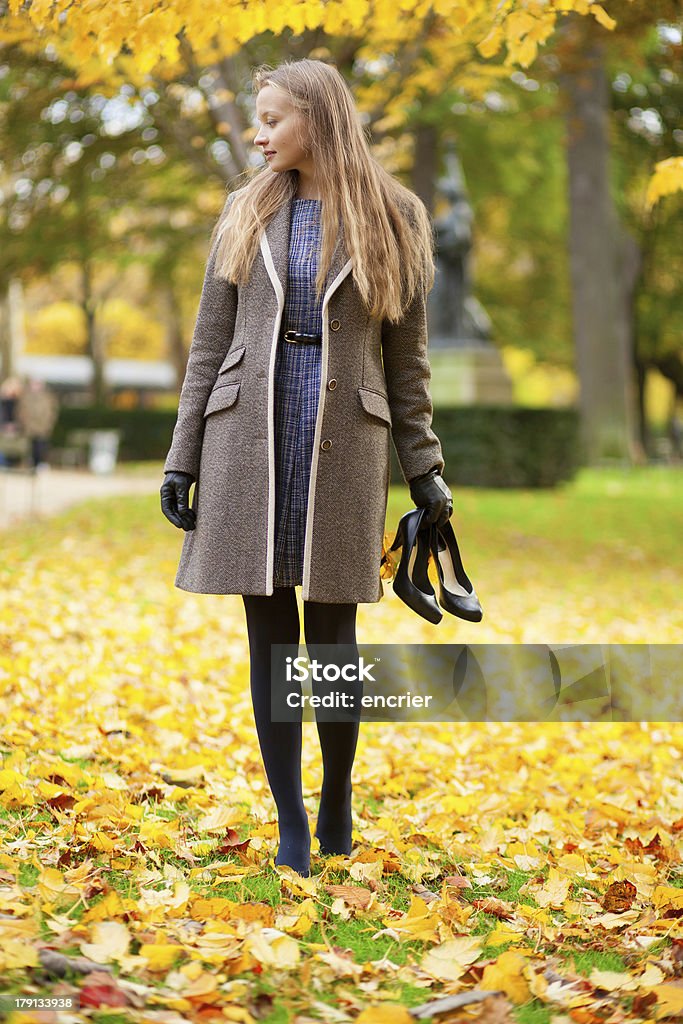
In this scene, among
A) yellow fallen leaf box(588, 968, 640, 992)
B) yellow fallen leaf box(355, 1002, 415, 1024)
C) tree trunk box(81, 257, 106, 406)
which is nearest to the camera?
yellow fallen leaf box(355, 1002, 415, 1024)

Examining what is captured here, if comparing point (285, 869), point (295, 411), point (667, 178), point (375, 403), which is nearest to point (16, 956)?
point (285, 869)

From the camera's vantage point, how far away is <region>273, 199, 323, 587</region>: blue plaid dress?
3125 mm

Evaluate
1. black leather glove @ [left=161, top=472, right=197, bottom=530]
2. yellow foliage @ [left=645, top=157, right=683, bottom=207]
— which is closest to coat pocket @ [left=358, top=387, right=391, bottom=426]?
black leather glove @ [left=161, top=472, right=197, bottom=530]

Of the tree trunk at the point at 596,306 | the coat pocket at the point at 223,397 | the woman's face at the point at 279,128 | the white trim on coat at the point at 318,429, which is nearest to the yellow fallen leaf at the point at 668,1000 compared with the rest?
the white trim on coat at the point at 318,429

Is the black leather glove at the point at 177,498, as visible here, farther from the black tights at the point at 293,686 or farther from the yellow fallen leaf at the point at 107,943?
the yellow fallen leaf at the point at 107,943

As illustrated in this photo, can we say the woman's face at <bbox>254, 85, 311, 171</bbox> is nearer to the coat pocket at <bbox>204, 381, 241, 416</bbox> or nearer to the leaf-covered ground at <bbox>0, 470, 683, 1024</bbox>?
the coat pocket at <bbox>204, 381, 241, 416</bbox>

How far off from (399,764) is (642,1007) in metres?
2.26

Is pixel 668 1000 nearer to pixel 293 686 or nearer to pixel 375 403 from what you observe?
pixel 293 686

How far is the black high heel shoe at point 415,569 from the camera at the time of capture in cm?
326

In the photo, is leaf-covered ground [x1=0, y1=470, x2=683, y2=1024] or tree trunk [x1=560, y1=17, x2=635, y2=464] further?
tree trunk [x1=560, y1=17, x2=635, y2=464]

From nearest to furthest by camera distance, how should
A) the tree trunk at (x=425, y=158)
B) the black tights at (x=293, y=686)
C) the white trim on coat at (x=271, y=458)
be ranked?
the white trim on coat at (x=271, y=458) → the black tights at (x=293, y=686) → the tree trunk at (x=425, y=158)

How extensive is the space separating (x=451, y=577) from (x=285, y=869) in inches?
34.6

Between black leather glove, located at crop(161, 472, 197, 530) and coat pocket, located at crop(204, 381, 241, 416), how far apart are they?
0.58ft

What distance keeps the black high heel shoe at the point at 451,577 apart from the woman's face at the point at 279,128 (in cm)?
104
